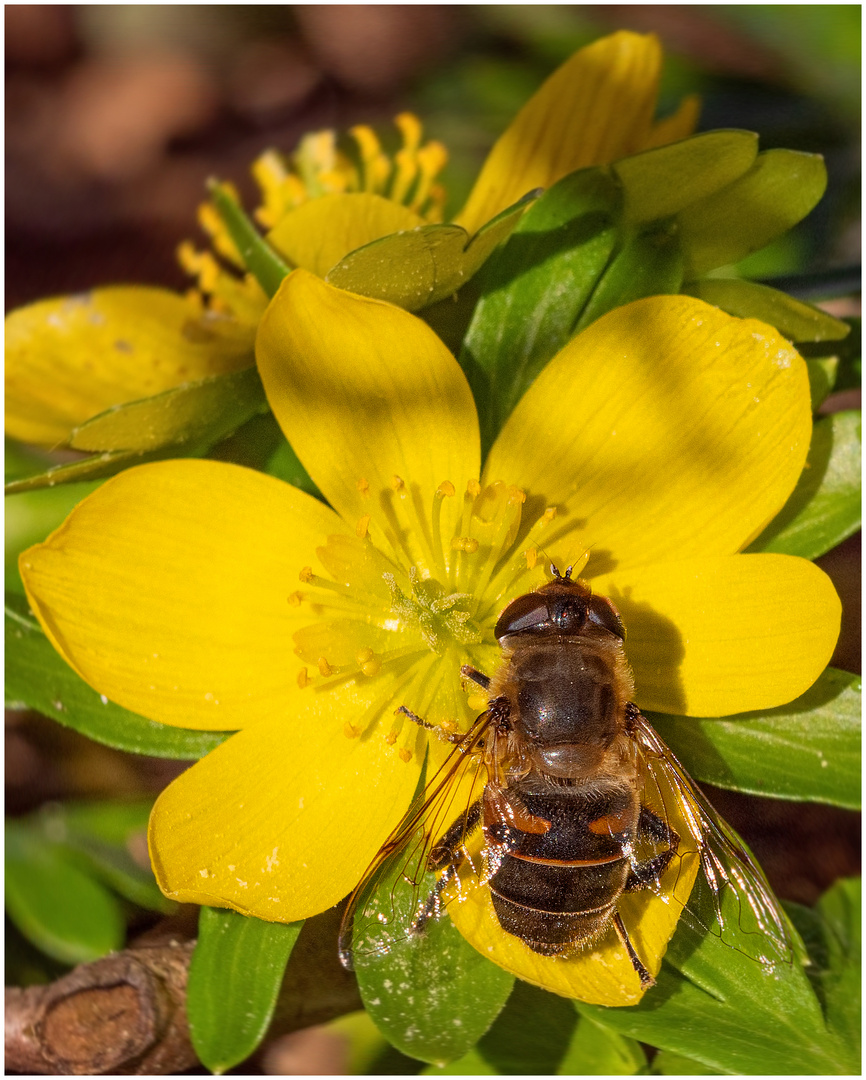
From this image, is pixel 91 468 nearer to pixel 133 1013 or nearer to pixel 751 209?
pixel 133 1013

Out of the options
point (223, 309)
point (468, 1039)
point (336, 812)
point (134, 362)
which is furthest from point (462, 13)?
point (468, 1039)

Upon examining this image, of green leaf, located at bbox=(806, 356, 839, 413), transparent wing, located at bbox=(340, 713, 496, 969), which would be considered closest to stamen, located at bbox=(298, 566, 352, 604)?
transparent wing, located at bbox=(340, 713, 496, 969)

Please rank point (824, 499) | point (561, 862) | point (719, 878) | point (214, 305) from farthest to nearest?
point (214, 305) < point (824, 499) < point (719, 878) < point (561, 862)

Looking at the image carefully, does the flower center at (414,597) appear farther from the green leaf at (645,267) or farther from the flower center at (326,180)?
the flower center at (326,180)

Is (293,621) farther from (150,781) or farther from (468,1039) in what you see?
(468,1039)

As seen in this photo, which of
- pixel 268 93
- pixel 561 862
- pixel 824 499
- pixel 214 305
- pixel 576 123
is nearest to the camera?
pixel 561 862

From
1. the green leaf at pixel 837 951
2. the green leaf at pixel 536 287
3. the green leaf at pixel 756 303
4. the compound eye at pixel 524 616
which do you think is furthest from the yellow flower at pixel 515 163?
the green leaf at pixel 837 951

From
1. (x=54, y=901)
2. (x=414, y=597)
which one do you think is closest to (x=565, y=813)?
(x=414, y=597)
